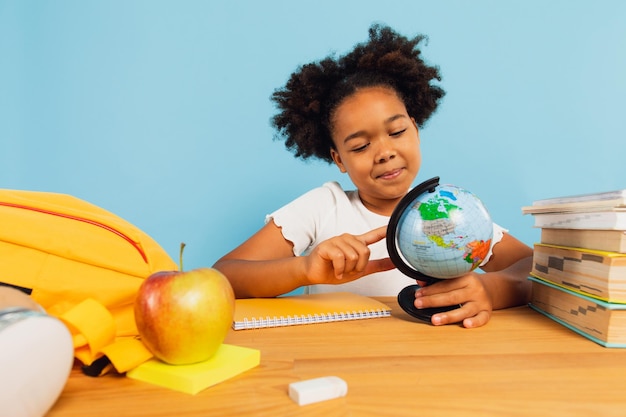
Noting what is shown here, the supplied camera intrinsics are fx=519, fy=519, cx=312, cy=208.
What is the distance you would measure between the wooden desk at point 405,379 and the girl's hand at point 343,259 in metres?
0.16

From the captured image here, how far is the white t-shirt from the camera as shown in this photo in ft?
5.36

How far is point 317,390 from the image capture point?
1.87 ft

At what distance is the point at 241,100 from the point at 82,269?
1.55 metres

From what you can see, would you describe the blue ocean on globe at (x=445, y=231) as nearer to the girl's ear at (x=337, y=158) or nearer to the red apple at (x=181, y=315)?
the red apple at (x=181, y=315)

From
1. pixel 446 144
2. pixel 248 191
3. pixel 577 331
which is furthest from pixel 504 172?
pixel 577 331

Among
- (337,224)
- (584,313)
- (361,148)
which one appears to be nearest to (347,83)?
(361,148)

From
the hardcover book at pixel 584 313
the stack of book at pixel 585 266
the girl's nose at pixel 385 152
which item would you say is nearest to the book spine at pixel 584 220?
the stack of book at pixel 585 266

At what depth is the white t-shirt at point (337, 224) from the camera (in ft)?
5.36

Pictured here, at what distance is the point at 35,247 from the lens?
27.5 inches

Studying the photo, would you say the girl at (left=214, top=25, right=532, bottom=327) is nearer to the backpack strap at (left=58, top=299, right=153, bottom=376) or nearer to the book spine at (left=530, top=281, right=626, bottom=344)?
the book spine at (left=530, top=281, right=626, bottom=344)

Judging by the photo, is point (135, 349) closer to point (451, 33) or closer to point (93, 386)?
point (93, 386)

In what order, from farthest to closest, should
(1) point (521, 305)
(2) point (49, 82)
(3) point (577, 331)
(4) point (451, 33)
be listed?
(4) point (451, 33) < (2) point (49, 82) < (1) point (521, 305) < (3) point (577, 331)

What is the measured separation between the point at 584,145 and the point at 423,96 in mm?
957

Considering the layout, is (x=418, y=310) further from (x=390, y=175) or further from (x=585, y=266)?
(x=390, y=175)
